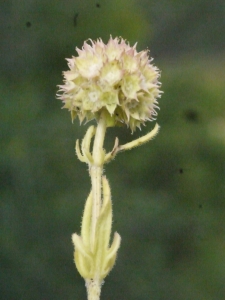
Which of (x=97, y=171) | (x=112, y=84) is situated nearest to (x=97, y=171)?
(x=97, y=171)

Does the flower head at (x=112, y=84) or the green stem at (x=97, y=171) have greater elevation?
the flower head at (x=112, y=84)

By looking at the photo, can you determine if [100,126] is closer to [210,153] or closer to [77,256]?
[77,256]

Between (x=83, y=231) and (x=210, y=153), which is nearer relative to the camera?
(x=83, y=231)

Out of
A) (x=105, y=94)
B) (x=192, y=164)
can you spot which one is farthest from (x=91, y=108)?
(x=192, y=164)

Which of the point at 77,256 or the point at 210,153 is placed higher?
the point at 210,153

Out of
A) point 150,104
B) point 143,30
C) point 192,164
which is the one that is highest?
point 143,30

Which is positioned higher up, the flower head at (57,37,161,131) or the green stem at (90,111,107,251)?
the flower head at (57,37,161,131)

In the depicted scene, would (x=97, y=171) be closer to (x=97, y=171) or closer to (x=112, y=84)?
(x=97, y=171)

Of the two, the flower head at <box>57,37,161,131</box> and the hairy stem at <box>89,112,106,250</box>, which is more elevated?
the flower head at <box>57,37,161,131</box>
